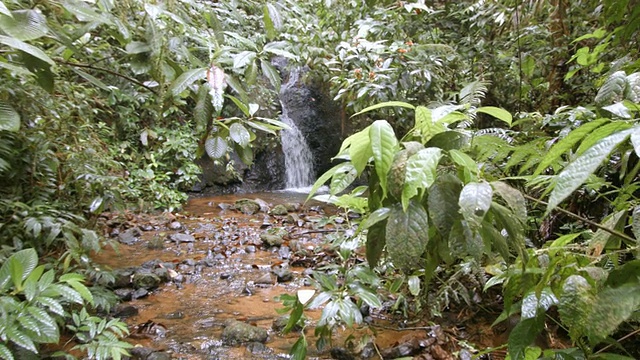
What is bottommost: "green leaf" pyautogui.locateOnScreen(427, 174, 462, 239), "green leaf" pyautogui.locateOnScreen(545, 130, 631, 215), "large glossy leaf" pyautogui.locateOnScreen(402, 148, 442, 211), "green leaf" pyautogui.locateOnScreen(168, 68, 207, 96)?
"green leaf" pyautogui.locateOnScreen(427, 174, 462, 239)

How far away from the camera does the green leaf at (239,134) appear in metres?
1.40

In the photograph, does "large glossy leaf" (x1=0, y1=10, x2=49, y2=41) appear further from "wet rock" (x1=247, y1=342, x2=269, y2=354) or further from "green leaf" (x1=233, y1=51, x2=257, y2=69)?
"wet rock" (x1=247, y1=342, x2=269, y2=354)

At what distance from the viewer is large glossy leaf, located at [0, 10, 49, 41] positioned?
105 centimetres

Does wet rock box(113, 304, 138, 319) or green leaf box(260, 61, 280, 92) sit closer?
green leaf box(260, 61, 280, 92)

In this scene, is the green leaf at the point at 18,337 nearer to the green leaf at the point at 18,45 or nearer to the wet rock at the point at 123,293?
the green leaf at the point at 18,45

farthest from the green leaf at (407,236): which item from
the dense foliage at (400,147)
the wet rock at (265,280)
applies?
the wet rock at (265,280)

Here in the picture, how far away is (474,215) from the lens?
71 centimetres

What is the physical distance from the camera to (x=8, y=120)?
1.16m

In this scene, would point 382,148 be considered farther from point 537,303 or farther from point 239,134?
point 239,134

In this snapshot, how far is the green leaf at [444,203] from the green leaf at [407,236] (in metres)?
0.02

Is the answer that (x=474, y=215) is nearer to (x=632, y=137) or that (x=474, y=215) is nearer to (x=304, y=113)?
(x=632, y=137)

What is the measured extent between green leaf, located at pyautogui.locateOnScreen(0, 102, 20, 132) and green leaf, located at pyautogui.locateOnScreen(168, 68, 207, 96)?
0.43 meters

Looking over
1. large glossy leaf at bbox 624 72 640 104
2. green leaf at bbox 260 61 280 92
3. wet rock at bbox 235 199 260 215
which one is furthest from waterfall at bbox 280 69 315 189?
large glossy leaf at bbox 624 72 640 104

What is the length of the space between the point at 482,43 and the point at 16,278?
4.07 m
